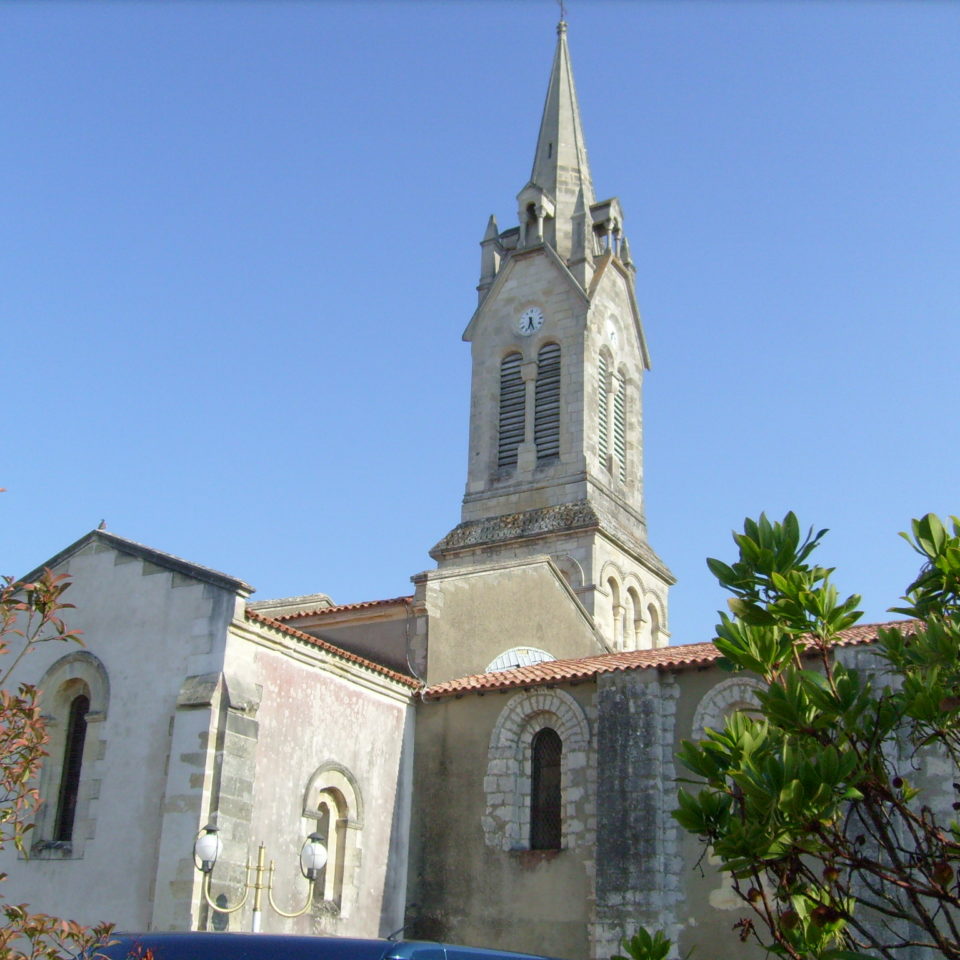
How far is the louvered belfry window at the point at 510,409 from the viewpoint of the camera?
35750 mm

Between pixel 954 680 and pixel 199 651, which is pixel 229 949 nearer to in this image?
pixel 954 680

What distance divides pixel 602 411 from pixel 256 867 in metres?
23.2

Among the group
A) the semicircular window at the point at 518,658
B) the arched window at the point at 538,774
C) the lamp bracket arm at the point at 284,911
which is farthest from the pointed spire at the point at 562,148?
the lamp bracket arm at the point at 284,911

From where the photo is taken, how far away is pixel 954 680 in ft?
23.3

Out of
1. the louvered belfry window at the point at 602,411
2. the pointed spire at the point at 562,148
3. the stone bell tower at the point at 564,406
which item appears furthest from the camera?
the pointed spire at the point at 562,148

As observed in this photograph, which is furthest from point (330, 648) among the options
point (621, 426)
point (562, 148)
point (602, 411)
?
point (562, 148)

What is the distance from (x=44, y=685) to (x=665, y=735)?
8592mm

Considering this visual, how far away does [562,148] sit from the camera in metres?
41.1

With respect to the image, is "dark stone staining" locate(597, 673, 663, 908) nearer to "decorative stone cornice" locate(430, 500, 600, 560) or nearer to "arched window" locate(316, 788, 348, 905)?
"arched window" locate(316, 788, 348, 905)

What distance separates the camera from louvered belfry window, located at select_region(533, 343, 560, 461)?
115ft

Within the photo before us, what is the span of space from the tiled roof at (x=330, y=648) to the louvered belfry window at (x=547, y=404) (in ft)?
53.1

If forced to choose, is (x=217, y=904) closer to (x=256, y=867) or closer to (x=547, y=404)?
(x=256, y=867)

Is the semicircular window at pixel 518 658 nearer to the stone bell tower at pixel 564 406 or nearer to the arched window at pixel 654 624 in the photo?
the stone bell tower at pixel 564 406

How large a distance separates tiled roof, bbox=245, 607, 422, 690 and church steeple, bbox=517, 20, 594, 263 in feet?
72.1
